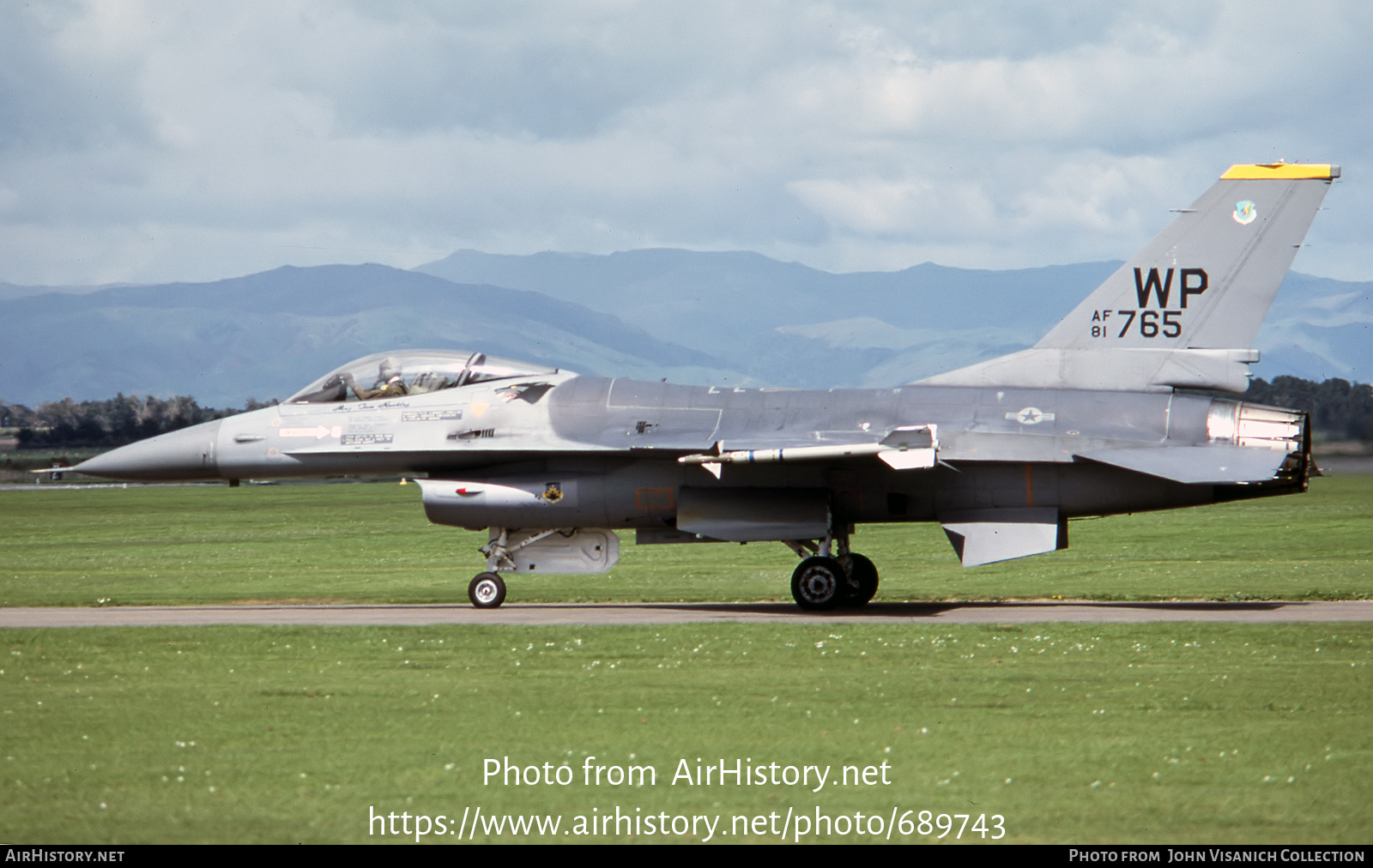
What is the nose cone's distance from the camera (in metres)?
20.2

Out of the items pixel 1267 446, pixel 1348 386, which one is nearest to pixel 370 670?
pixel 1267 446

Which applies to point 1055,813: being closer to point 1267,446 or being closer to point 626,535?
point 1267,446

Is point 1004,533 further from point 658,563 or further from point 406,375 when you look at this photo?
point 658,563

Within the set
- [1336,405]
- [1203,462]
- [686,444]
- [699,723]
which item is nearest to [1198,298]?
[1203,462]

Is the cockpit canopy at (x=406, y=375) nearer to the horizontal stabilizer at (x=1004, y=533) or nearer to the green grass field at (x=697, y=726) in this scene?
the green grass field at (x=697, y=726)

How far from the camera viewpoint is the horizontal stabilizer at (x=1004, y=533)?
18.1 metres

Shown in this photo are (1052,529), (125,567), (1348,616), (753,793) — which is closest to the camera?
(753,793)

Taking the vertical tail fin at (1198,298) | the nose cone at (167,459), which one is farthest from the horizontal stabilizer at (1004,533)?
the nose cone at (167,459)

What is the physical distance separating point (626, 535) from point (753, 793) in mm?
29965

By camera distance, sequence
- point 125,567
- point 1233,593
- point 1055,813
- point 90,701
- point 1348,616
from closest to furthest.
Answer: point 1055,813
point 90,701
point 1348,616
point 1233,593
point 125,567

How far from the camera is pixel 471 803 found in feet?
27.1

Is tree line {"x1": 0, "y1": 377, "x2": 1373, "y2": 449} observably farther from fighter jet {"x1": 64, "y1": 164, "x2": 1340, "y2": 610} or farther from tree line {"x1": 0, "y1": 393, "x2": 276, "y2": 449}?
fighter jet {"x1": 64, "y1": 164, "x2": 1340, "y2": 610}

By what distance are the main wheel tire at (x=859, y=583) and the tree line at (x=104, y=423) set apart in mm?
53063

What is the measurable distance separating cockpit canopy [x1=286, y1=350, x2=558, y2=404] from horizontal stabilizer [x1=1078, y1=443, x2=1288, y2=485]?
7.53m
